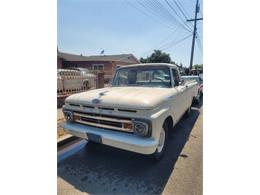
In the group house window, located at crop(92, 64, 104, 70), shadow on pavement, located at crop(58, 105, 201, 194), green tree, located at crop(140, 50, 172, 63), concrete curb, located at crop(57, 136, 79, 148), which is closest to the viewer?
shadow on pavement, located at crop(58, 105, 201, 194)

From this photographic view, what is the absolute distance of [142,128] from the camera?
210 cm

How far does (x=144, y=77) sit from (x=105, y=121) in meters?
1.35

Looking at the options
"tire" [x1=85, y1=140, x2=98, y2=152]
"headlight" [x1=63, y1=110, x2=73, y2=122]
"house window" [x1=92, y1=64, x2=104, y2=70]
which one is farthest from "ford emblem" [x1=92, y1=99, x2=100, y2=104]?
"house window" [x1=92, y1=64, x2=104, y2=70]

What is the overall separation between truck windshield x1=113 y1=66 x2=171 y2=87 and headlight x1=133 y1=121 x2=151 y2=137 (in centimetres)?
124

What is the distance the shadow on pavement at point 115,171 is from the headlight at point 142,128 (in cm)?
56

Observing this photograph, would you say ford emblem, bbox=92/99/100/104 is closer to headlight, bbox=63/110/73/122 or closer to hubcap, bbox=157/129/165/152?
headlight, bbox=63/110/73/122

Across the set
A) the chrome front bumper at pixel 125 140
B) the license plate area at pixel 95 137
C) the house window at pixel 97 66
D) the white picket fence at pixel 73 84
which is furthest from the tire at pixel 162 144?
the house window at pixel 97 66

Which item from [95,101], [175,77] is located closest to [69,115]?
[95,101]

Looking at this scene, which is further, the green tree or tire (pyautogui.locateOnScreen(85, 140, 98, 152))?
the green tree

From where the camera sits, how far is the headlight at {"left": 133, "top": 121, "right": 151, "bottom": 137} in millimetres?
2090

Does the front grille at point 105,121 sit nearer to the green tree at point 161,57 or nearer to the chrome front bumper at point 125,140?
the chrome front bumper at point 125,140

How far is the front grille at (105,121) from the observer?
2205 mm

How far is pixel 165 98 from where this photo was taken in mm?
2531
